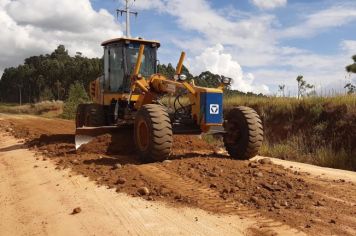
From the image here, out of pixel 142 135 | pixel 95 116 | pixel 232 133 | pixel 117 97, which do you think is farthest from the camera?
pixel 95 116

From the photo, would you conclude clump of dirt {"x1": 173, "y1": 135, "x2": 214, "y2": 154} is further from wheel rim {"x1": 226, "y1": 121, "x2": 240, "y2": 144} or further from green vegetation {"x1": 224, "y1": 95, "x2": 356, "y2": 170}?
green vegetation {"x1": 224, "y1": 95, "x2": 356, "y2": 170}

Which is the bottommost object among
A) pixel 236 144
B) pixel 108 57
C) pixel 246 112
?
pixel 236 144

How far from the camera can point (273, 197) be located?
6105 millimetres

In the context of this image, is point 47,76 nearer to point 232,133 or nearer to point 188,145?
point 188,145

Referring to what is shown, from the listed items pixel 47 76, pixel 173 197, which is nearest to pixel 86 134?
pixel 173 197

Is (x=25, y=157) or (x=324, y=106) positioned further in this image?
(x=324, y=106)

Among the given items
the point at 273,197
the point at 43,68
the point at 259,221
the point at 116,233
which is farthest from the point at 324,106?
the point at 43,68

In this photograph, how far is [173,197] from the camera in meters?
6.14

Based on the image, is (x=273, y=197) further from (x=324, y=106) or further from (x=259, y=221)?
(x=324, y=106)

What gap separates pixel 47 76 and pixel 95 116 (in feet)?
257

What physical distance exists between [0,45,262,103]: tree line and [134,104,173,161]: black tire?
169 feet

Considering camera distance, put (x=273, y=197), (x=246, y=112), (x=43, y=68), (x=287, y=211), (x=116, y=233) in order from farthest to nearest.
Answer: (x=43, y=68)
(x=246, y=112)
(x=273, y=197)
(x=287, y=211)
(x=116, y=233)

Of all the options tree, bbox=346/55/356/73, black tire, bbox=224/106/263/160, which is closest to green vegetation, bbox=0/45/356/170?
tree, bbox=346/55/356/73

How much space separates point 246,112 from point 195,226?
4572mm
